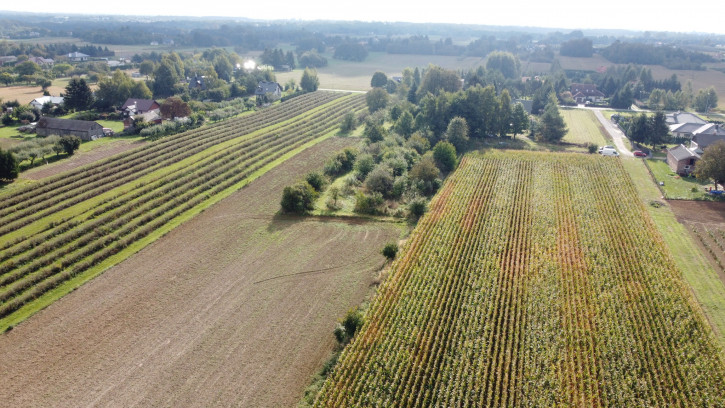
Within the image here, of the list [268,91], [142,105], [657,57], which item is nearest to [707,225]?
[142,105]

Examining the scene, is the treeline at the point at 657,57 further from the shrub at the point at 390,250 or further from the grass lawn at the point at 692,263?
the shrub at the point at 390,250

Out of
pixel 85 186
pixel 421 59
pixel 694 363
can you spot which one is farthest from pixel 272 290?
pixel 421 59

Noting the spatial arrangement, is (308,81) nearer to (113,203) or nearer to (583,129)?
(583,129)

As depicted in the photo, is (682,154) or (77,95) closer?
(682,154)

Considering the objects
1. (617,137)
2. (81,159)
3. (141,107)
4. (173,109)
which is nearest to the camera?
(81,159)

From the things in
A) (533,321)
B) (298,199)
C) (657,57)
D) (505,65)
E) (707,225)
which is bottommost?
(533,321)

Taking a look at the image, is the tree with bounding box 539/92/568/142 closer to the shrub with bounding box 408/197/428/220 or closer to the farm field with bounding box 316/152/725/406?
the farm field with bounding box 316/152/725/406
